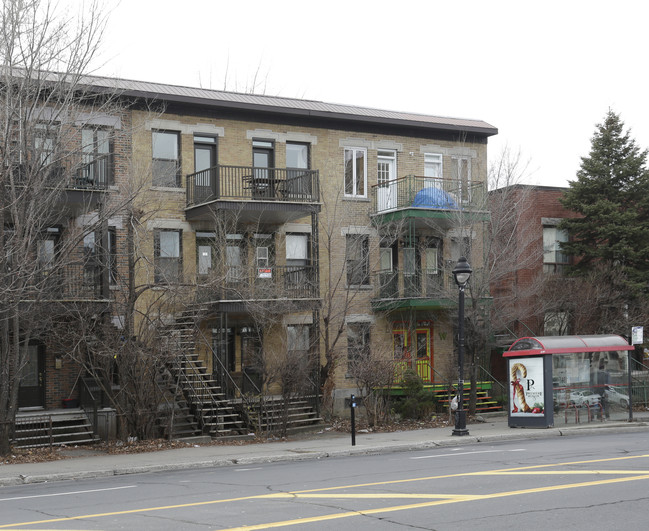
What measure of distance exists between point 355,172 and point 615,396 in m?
11.5

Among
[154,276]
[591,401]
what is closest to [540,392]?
[591,401]

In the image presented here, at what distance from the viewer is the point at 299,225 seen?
2772 centimetres

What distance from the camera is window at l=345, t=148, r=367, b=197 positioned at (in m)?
28.9

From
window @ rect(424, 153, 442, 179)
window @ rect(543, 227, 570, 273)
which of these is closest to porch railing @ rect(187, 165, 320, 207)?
window @ rect(424, 153, 442, 179)

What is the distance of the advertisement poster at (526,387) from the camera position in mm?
23125

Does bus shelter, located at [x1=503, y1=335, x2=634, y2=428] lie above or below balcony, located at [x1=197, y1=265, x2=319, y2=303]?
below

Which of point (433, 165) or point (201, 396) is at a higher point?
point (433, 165)

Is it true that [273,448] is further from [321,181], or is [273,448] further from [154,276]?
[321,181]

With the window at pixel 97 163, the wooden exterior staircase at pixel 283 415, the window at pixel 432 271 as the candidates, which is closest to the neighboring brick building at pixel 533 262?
the window at pixel 432 271

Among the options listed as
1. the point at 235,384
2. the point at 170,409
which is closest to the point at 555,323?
the point at 235,384

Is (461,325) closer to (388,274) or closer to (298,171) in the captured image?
(388,274)

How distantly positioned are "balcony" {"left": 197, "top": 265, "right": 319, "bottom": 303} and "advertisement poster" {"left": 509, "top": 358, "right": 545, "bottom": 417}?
6444 mm

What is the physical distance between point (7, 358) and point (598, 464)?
12985 millimetres

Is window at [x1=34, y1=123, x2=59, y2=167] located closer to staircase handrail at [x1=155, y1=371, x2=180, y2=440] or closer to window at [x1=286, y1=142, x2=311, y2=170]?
staircase handrail at [x1=155, y1=371, x2=180, y2=440]
